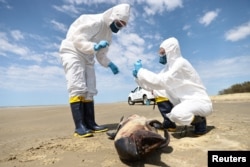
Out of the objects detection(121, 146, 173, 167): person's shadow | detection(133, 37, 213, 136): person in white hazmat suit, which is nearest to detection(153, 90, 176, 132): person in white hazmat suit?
detection(133, 37, 213, 136): person in white hazmat suit

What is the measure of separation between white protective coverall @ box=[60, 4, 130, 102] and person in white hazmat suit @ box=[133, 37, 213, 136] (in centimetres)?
97

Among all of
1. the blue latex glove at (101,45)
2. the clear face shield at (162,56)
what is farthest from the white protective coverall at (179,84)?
the blue latex glove at (101,45)

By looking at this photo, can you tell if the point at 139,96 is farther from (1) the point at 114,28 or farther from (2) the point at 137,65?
(2) the point at 137,65

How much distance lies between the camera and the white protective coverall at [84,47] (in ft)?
15.2

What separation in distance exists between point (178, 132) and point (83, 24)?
248 cm

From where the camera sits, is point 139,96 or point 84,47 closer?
point 84,47

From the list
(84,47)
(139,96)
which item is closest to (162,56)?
Result: (84,47)

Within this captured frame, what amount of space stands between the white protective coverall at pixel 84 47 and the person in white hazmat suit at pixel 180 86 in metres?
0.97

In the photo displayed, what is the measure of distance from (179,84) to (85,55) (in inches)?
68.7

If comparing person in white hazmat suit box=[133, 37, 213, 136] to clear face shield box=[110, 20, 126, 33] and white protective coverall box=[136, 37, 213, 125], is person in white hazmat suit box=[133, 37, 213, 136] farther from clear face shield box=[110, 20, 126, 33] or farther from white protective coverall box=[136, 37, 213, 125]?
clear face shield box=[110, 20, 126, 33]

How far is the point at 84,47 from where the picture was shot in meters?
4.70

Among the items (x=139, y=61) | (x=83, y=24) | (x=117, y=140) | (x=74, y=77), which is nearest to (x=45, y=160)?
(x=117, y=140)

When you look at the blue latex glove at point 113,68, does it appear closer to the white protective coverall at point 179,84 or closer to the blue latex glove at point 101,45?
the blue latex glove at point 101,45

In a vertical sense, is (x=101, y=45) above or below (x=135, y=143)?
above
